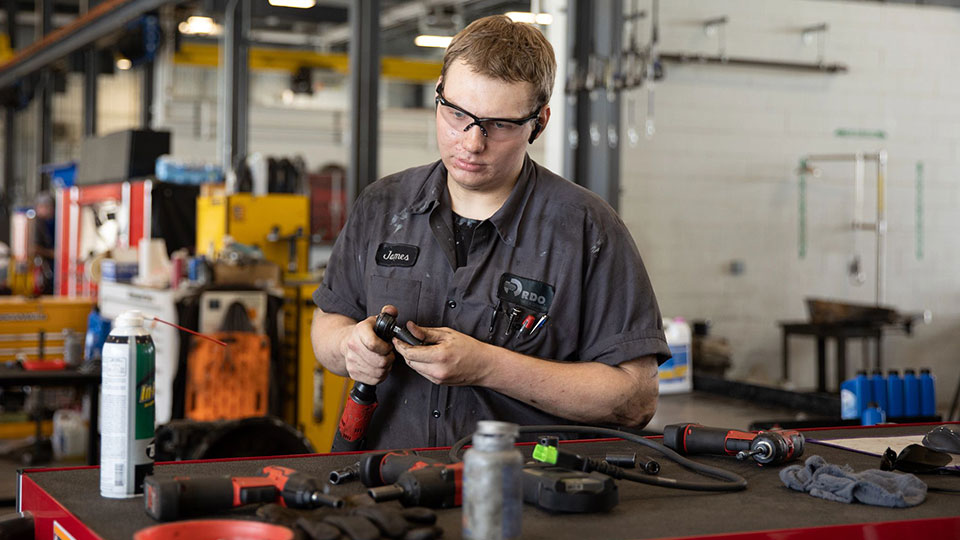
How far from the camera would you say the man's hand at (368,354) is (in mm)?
1803

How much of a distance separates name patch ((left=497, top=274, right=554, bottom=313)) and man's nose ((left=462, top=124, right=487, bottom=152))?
260 millimetres

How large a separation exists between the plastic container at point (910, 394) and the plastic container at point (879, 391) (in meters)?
0.07

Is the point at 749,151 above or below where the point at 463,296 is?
above

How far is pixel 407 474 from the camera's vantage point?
135 centimetres

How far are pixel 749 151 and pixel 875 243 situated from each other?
1.33 metres

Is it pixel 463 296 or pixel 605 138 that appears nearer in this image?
pixel 463 296

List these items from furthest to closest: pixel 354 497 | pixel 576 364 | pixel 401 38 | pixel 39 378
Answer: pixel 401 38
pixel 39 378
pixel 576 364
pixel 354 497

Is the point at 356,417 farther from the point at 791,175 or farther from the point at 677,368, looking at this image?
the point at 791,175

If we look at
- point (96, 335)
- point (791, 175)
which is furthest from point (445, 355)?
point (791, 175)

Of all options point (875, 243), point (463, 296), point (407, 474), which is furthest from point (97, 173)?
point (407, 474)

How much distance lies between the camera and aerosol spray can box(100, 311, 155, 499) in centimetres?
140

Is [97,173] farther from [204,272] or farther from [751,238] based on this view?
[751,238]

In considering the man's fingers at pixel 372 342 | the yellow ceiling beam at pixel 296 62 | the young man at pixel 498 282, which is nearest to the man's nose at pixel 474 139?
the young man at pixel 498 282

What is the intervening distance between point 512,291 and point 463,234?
0.17 metres
